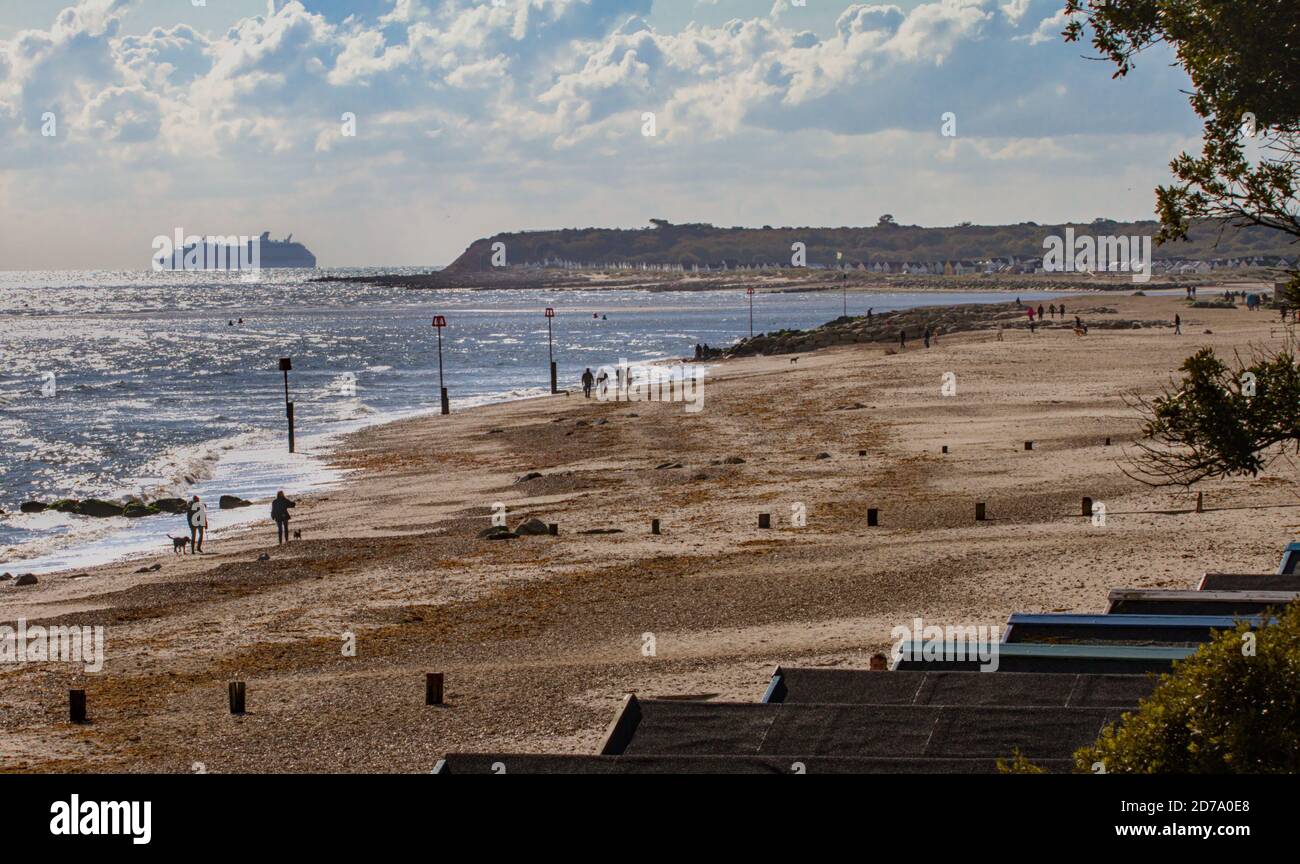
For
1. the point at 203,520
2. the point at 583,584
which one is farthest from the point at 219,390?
the point at 583,584

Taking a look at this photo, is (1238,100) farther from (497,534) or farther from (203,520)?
(203,520)

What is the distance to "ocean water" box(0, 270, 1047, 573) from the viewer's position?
38125 mm

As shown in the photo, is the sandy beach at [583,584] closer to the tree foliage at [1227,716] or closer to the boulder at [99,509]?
the boulder at [99,509]

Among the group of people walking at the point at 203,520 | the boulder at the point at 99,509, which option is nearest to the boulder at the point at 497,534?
the group of people walking at the point at 203,520

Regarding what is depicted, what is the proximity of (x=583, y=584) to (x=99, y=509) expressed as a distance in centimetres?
1999

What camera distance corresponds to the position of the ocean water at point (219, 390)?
3812 cm

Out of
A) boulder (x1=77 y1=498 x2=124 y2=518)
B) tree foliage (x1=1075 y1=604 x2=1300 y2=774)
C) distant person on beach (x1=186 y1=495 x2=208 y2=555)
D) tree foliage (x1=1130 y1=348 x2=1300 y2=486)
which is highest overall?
tree foliage (x1=1130 y1=348 x2=1300 y2=486)

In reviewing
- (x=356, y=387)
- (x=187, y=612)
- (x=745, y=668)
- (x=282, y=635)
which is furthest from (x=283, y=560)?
(x=356, y=387)

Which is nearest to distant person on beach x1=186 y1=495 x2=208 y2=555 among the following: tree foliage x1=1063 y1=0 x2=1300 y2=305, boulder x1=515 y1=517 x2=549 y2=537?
boulder x1=515 y1=517 x2=549 y2=537

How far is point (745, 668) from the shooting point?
15.5 m

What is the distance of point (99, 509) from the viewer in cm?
3550

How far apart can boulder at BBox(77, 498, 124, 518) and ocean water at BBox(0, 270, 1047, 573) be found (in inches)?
22.0

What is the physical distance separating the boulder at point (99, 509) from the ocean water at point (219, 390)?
560mm

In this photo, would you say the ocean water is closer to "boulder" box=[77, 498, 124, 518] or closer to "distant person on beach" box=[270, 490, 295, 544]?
"boulder" box=[77, 498, 124, 518]
